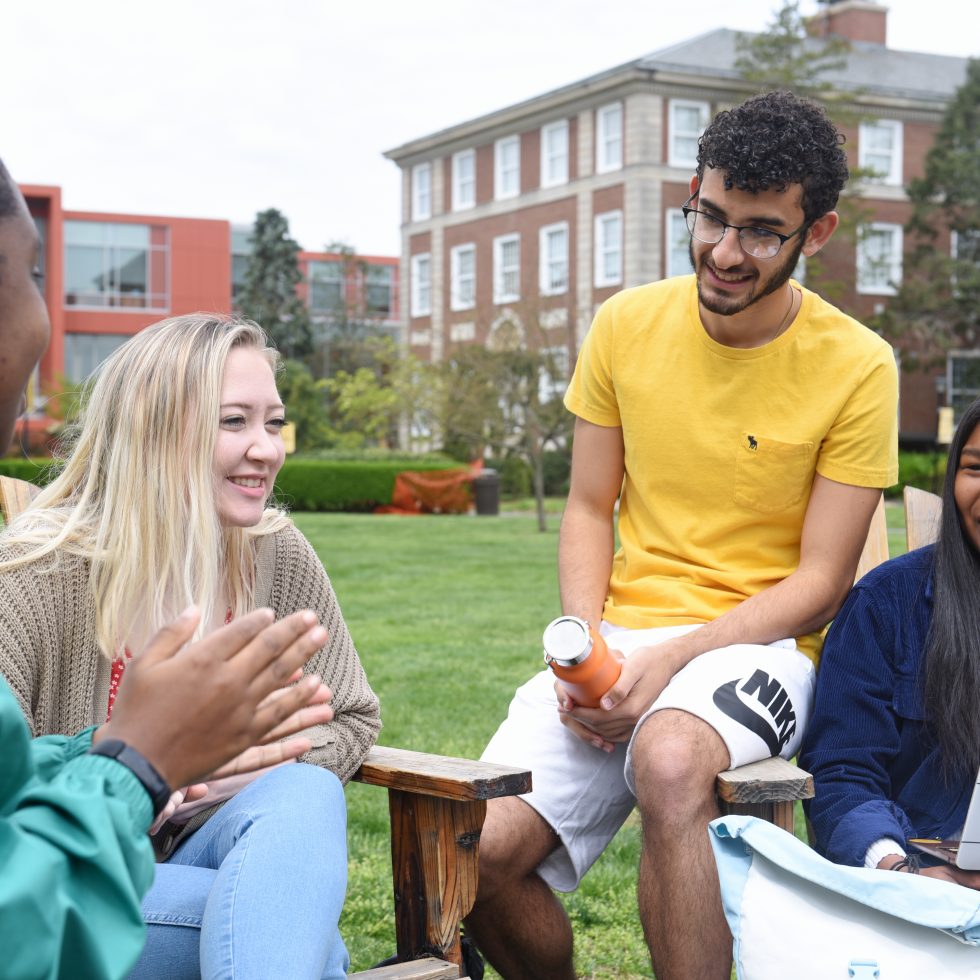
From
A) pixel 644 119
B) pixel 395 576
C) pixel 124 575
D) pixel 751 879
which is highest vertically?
pixel 644 119

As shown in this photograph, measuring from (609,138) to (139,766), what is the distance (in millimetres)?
40962

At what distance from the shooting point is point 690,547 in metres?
3.29

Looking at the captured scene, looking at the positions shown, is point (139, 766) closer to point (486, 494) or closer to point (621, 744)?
point (621, 744)

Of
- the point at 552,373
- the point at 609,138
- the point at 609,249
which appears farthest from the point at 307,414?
the point at 609,138

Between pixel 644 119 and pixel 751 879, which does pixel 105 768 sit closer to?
pixel 751 879

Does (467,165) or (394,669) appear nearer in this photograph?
(394,669)

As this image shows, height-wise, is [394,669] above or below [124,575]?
below

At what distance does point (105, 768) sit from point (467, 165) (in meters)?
46.8

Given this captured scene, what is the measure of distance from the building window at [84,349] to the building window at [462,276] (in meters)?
12.3

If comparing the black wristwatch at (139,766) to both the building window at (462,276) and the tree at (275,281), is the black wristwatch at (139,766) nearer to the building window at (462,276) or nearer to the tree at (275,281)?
the building window at (462,276)

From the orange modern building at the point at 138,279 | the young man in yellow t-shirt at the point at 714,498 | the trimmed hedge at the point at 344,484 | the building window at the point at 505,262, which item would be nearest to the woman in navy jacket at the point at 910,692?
the young man in yellow t-shirt at the point at 714,498

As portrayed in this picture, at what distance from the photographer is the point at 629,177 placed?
39.4 meters

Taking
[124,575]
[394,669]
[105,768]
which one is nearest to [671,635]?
[124,575]

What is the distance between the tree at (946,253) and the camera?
3825 cm
